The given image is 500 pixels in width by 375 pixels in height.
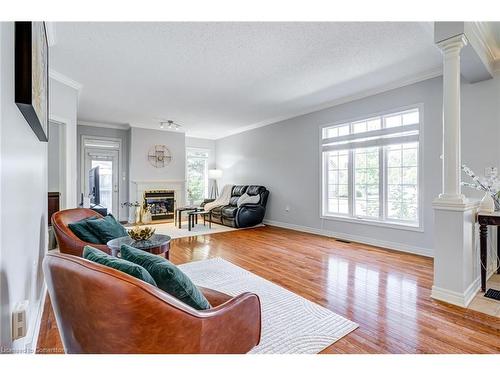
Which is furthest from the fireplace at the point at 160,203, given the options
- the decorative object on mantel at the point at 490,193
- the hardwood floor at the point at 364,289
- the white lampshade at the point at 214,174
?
the decorative object on mantel at the point at 490,193

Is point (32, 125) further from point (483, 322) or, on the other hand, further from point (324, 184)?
point (324, 184)

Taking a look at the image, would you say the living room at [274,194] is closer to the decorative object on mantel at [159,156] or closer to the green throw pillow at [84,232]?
the green throw pillow at [84,232]

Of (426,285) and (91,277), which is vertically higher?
(91,277)

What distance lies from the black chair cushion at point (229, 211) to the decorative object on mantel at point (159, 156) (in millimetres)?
2472

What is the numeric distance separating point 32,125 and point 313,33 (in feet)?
8.43

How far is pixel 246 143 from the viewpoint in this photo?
7.55m

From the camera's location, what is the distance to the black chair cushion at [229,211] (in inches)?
245

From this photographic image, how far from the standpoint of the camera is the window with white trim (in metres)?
4.08

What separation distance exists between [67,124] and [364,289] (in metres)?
4.57

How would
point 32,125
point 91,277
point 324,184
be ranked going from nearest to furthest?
point 91,277, point 32,125, point 324,184
